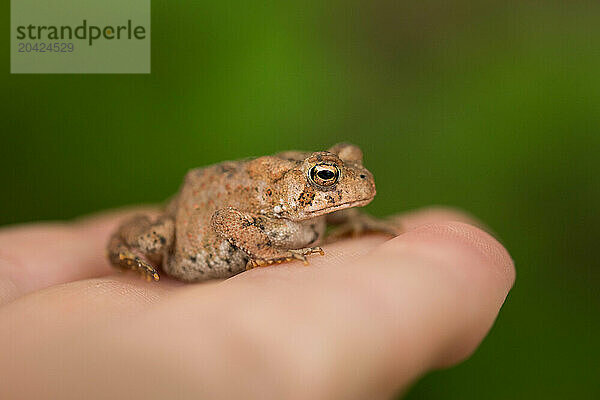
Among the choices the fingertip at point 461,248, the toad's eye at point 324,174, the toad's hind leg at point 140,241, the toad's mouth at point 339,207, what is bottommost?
the toad's hind leg at point 140,241

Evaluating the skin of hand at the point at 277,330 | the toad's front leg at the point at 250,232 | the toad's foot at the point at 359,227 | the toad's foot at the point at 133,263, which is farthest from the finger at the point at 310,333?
the toad's foot at the point at 359,227

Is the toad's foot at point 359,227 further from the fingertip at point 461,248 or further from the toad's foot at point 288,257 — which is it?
the fingertip at point 461,248

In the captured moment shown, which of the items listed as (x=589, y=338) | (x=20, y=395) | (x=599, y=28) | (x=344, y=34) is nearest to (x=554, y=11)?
(x=599, y=28)

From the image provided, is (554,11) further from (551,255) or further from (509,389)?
(509,389)

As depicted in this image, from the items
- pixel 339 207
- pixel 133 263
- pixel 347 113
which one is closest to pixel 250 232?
pixel 339 207

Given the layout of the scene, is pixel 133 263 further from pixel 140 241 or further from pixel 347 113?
pixel 347 113

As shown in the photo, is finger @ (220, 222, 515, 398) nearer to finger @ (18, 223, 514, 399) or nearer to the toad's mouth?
finger @ (18, 223, 514, 399)
